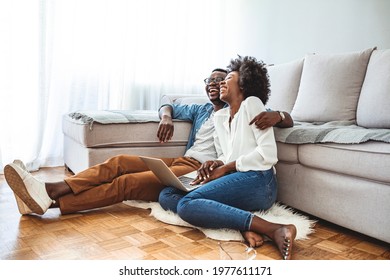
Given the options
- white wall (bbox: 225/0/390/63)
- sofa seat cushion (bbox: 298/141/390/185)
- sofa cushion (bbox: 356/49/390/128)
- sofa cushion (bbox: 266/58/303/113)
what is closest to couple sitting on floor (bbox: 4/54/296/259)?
sofa seat cushion (bbox: 298/141/390/185)

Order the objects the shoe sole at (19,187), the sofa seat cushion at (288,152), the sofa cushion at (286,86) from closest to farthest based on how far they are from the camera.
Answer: the shoe sole at (19,187)
the sofa seat cushion at (288,152)
the sofa cushion at (286,86)

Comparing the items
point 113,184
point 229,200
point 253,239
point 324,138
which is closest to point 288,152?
point 324,138

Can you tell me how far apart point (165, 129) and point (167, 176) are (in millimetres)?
483

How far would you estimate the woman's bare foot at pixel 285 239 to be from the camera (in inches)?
42.9

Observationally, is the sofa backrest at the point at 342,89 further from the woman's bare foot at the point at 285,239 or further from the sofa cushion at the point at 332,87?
the woman's bare foot at the point at 285,239

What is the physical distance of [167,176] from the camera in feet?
4.55

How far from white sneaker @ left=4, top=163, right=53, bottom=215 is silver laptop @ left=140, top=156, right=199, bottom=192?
41cm

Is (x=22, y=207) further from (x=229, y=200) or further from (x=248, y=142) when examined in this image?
(x=248, y=142)

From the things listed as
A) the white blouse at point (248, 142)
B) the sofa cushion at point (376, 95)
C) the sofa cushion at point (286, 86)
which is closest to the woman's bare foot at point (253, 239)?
the white blouse at point (248, 142)

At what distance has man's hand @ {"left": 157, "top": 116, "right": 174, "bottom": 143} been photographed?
183 centimetres

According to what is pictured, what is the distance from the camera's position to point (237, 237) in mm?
1229

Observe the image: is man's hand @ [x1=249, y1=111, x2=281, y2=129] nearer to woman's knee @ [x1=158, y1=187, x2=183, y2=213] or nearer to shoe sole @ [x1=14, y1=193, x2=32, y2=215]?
woman's knee @ [x1=158, y1=187, x2=183, y2=213]

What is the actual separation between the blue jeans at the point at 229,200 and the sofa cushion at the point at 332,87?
72 centimetres
